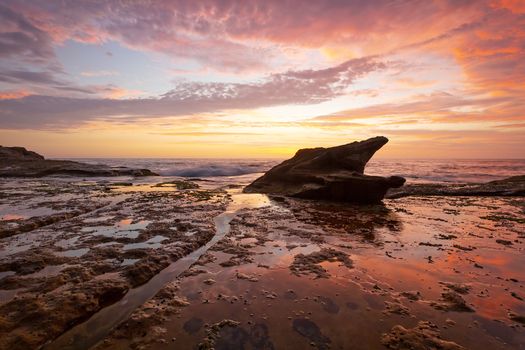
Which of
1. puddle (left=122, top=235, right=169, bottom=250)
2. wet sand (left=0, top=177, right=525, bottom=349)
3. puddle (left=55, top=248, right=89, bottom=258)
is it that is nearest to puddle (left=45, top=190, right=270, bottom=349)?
wet sand (left=0, top=177, right=525, bottom=349)

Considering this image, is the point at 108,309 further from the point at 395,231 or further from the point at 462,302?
the point at 395,231

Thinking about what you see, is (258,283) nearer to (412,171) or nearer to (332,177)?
(332,177)

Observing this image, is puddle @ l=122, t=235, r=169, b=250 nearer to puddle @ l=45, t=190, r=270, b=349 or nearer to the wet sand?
the wet sand

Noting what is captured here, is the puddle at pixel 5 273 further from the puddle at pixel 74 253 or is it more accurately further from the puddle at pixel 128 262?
the puddle at pixel 128 262

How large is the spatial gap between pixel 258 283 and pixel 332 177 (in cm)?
1422

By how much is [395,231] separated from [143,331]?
9826 mm

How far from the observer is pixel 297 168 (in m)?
24.1

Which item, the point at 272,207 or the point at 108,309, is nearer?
the point at 108,309

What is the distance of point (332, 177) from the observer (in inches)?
786

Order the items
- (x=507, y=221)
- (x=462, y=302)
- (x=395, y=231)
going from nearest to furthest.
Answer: (x=462, y=302)
(x=395, y=231)
(x=507, y=221)

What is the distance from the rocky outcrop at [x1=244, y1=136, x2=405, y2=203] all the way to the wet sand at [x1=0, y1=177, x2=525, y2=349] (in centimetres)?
561

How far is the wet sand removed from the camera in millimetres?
4844

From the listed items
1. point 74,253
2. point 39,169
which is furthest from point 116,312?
point 39,169

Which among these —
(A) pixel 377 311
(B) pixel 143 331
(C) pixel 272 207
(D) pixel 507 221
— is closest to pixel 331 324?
(A) pixel 377 311
